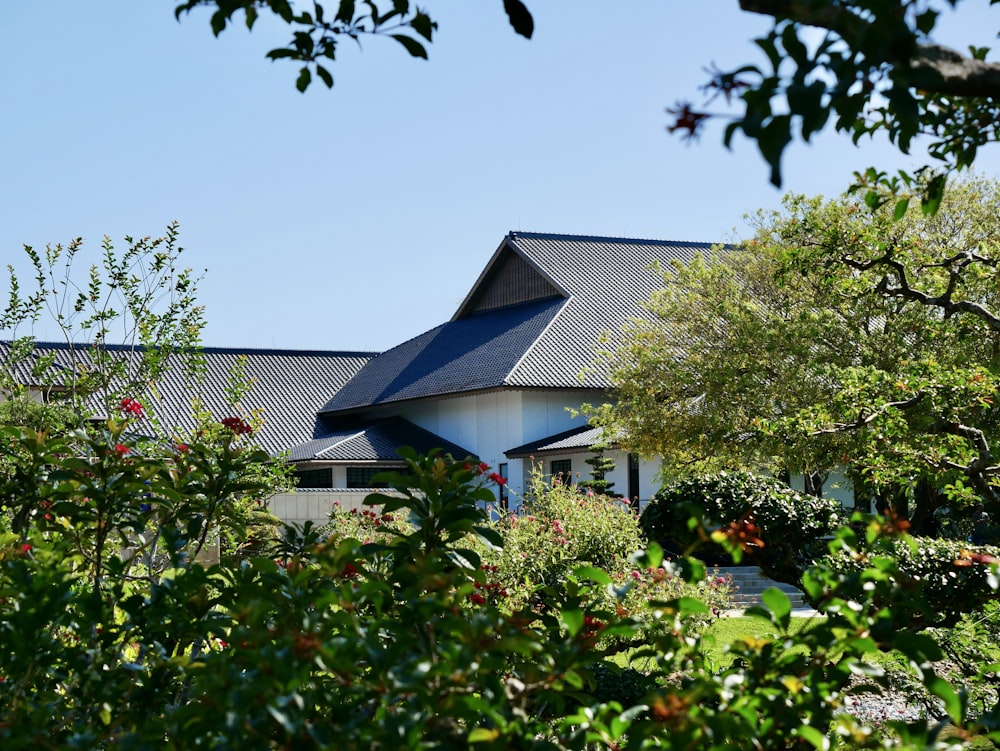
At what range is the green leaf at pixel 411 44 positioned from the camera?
3205 mm

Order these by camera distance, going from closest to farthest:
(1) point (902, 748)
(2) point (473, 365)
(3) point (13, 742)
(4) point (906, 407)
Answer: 1. (1) point (902, 748)
2. (3) point (13, 742)
3. (4) point (906, 407)
4. (2) point (473, 365)

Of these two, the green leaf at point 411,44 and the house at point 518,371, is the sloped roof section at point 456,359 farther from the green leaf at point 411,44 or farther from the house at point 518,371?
the green leaf at point 411,44

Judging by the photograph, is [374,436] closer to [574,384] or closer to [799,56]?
[574,384]

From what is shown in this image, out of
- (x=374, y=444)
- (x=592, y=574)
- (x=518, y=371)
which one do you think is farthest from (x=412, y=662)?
(x=374, y=444)

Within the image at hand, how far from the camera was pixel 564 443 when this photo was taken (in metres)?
30.8

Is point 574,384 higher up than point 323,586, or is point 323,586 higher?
point 574,384

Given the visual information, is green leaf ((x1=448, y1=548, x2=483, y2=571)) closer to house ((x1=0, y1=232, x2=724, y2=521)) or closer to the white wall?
the white wall

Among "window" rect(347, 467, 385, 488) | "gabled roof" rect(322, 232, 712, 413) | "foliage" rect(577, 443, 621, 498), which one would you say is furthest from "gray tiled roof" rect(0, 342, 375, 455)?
"foliage" rect(577, 443, 621, 498)

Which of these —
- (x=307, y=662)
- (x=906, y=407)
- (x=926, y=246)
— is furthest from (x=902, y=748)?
(x=926, y=246)

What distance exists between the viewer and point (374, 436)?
120 ft

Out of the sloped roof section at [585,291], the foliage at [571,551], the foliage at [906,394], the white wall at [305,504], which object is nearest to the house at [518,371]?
the sloped roof section at [585,291]

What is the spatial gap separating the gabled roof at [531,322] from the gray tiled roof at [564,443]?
1.46 meters

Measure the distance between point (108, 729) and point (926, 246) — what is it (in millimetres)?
21936

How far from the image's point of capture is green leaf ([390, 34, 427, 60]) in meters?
3.21
